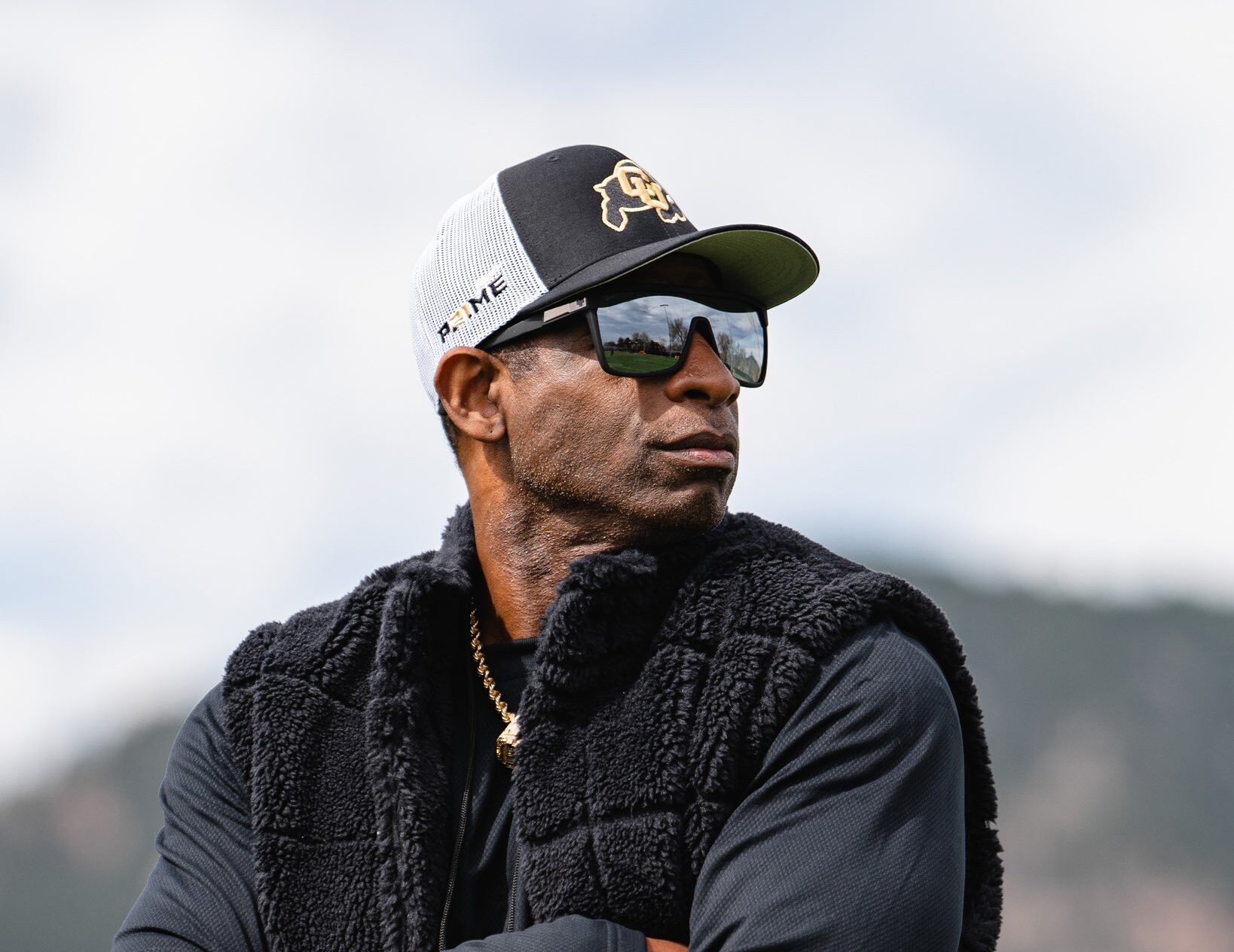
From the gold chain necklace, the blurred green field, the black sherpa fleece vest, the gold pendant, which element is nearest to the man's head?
the blurred green field

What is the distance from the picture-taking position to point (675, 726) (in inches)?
99.3

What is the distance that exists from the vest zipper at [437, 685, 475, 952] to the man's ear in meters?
0.47

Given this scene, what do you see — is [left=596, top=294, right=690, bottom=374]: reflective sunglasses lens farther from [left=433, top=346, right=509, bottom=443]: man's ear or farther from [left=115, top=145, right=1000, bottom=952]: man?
[left=433, top=346, right=509, bottom=443]: man's ear

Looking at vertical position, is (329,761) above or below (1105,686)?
above

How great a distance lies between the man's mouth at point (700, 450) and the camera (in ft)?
8.91

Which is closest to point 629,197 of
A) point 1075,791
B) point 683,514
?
point 683,514

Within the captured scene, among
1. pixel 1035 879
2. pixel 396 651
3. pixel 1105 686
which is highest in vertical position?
pixel 396 651

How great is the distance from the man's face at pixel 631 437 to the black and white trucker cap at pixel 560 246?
3.1 inches

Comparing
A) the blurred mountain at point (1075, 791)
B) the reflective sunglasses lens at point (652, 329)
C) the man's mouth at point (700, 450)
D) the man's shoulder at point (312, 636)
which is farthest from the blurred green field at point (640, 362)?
the blurred mountain at point (1075, 791)

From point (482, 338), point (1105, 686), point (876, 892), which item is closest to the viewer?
point (876, 892)

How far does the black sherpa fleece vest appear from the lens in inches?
97.3

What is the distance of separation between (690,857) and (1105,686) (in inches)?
936

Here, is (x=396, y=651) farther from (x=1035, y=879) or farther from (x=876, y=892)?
(x=1035, y=879)

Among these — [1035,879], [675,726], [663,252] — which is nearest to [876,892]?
[675,726]
